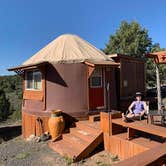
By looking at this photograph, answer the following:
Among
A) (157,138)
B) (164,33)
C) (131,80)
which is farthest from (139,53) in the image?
(157,138)

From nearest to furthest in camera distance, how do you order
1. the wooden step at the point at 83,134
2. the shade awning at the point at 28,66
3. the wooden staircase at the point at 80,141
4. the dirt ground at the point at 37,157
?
the dirt ground at the point at 37,157 → the wooden staircase at the point at 80,141 → the wooden step at the point at 83,134 → the shade awning at the point at 28,66

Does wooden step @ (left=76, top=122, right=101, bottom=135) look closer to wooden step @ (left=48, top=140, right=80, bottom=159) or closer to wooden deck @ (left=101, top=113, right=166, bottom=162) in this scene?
wooden deck @ (left=101, top=113, right=166, bottom=162)

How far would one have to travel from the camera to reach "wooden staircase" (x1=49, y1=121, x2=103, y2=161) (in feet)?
21.5

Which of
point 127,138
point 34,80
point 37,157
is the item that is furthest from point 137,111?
point 34,80

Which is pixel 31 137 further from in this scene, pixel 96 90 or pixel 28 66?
pixel 96 90

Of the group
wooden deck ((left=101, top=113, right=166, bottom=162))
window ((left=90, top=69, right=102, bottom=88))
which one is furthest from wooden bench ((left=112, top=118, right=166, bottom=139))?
window ((left=90, top=69, right=102, bottom=88))

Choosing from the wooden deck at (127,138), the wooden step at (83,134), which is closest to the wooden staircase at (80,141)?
the wooden step at (83,134)

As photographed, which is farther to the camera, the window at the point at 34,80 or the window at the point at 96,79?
the window at the point at 34,80

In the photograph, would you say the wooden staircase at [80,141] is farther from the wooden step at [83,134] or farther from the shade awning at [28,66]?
the shade awning at [28,66]

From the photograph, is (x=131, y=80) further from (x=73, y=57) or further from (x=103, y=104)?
(x=73, y=57)

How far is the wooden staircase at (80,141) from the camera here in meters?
6.54

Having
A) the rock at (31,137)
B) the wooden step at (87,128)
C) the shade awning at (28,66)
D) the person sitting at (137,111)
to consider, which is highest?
the shade awning at (28,66)

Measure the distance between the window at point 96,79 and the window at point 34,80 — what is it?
2195 millimetres

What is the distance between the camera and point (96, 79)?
9.40 meters
